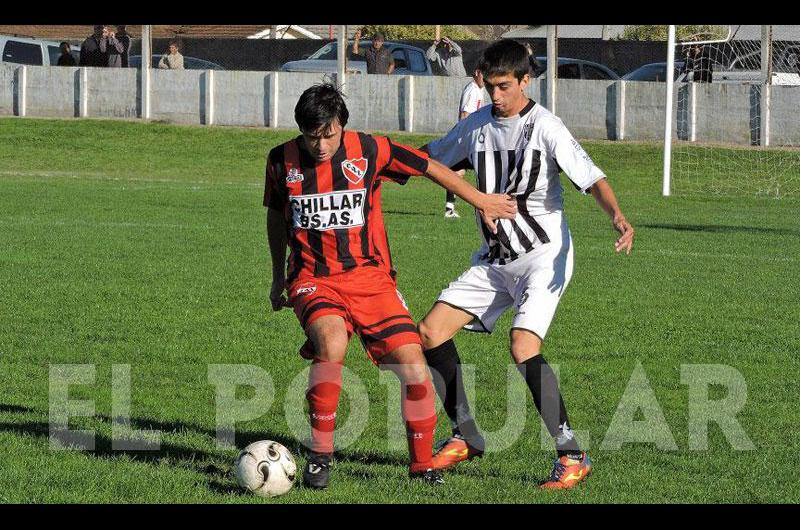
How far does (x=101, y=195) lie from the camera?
20.2 meters

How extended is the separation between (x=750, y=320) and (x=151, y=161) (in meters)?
18.9

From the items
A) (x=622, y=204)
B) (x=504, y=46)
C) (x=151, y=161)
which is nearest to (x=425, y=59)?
(x=151, y=161)

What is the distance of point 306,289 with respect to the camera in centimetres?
561

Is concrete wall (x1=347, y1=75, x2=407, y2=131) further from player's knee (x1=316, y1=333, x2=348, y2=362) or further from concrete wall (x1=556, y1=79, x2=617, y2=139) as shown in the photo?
player's knee (x1=316, y1=333, x2=348, y2=362)

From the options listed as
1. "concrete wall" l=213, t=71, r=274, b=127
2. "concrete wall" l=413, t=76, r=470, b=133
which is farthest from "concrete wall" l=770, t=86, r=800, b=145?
"concrete wall" l=213, t=71, r=274, b=127

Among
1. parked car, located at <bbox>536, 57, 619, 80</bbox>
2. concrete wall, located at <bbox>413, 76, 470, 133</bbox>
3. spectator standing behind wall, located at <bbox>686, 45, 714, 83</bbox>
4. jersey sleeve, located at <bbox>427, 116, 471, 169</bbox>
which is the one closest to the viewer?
jersey sleeve, located at <bbox>427, 116, 471, 169</bbox>

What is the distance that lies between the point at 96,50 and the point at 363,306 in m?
26.6

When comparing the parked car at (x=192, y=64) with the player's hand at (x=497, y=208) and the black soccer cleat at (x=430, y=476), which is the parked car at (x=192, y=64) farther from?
the black soccer cleat at (x=430, y=476)

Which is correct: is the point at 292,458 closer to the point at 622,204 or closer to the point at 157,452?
the point at 157,452

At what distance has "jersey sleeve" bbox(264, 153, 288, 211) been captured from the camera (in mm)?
5696

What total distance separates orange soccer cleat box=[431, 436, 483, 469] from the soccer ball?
779 mm

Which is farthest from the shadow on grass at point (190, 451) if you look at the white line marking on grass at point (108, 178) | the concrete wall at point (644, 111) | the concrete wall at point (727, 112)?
the concrete wall at point (644, 111)

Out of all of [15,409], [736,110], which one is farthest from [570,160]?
[736,110]

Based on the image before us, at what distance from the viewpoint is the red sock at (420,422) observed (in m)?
5.53
